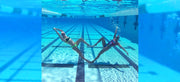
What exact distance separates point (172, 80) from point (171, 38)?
38.2 ft

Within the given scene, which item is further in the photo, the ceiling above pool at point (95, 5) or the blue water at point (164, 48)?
the ceiling above pool at point (95, 5)

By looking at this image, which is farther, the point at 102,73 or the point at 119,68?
the point at 119,68

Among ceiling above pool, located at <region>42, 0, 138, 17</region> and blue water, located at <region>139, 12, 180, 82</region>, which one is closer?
blue water, located at <region>139, 12, 180, 82</region>

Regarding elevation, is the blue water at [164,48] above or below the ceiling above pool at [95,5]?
below

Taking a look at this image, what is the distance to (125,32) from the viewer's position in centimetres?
1875

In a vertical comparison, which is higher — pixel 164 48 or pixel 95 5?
pixel 95 5

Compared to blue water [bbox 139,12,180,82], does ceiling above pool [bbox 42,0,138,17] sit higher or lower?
higher

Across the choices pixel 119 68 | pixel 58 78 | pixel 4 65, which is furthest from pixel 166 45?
pixel 4 65

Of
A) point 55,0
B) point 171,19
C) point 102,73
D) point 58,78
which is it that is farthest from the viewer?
point 171,19

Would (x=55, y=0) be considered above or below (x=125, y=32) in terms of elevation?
above

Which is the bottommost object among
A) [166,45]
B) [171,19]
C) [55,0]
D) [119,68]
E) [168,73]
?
[166,45]

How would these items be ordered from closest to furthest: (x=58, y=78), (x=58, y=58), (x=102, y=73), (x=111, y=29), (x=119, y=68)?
(x=58, y=78) → (x=102, y=73) → (x=119, y=68) → (x=58, y=58) → (x=111, y=29)

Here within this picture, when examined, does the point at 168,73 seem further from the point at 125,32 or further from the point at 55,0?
the point at 125,32

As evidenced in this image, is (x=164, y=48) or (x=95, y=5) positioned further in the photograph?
(x=164, y=48)
